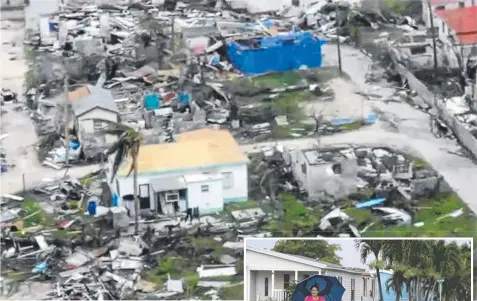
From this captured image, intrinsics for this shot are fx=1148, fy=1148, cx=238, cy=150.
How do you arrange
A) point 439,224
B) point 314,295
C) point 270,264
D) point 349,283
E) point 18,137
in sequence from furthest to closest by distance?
1. point 18,137
2. point 439,224
3. point 270,264
4. point 349,283
5. point 314,295

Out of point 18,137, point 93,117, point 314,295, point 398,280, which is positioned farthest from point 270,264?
point 18,137

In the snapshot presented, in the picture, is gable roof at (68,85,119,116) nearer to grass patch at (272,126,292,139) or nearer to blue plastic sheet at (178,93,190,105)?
blue plastic sheet at (178,93,190,105)

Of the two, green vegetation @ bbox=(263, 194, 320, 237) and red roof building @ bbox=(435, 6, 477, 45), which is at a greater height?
red roof building @ bbox=(435, 6, 477, 45)

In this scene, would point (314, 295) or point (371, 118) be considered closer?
point (314, 295)

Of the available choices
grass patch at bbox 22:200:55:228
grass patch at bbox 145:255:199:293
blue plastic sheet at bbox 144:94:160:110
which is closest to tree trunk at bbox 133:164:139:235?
grass patch at bbox 145:255:199:293

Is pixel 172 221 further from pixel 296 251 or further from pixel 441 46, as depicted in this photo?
pixel 441 46

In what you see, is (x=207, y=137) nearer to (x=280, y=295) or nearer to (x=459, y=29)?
(x=280, y=295)

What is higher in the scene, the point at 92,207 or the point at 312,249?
the point at 92,207
